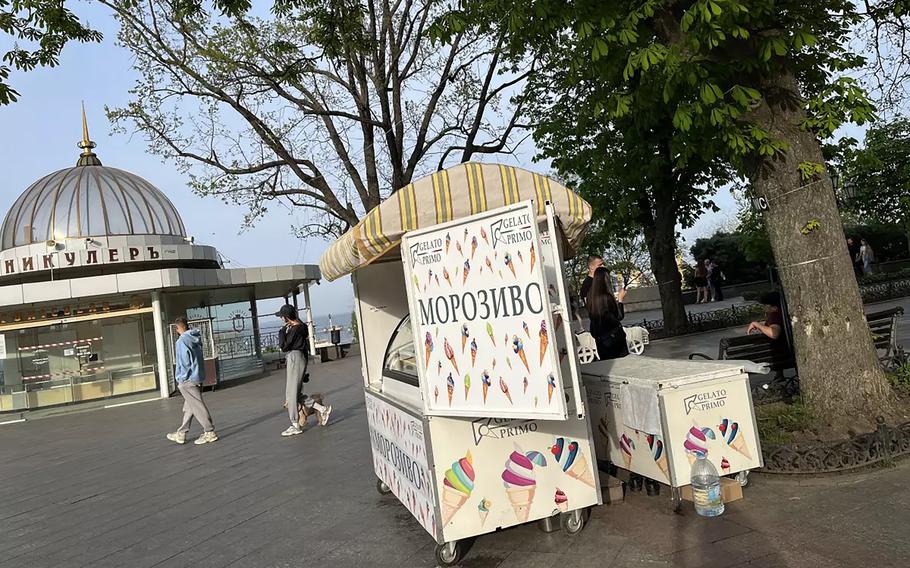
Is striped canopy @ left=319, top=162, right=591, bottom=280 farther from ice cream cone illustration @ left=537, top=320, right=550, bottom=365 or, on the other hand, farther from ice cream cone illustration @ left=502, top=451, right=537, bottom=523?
ice cream cone illustration @ left=502, top=451, right=537, bottom=523

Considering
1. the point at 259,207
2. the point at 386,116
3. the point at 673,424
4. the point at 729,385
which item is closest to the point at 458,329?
the point at 673,424

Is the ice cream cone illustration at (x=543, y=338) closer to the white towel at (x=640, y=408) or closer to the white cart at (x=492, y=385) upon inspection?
the white cart at (x=492, y=385)

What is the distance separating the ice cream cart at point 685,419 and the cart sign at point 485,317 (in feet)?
3.90

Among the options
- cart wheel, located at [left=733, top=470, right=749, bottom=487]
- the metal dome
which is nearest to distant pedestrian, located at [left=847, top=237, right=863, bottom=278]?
cart wheel, located at [left=733, top=470, right=749, bottom=487]

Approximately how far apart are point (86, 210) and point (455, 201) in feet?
79.5

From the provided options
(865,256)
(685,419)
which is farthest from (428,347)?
(865,256)

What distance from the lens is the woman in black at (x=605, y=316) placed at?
7594mm

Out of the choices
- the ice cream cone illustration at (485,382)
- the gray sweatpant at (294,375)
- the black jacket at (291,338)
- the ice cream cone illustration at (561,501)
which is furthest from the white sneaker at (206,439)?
the ice cream cone illustration at (485,382)

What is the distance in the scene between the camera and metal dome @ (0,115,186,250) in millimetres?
24203

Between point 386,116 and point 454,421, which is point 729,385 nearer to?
point 454,421

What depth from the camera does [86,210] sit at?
80.3 ft

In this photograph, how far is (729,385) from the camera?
474 centimetres

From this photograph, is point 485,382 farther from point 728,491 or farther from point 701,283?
point 701,283

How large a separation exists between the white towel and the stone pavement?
0.62 m
